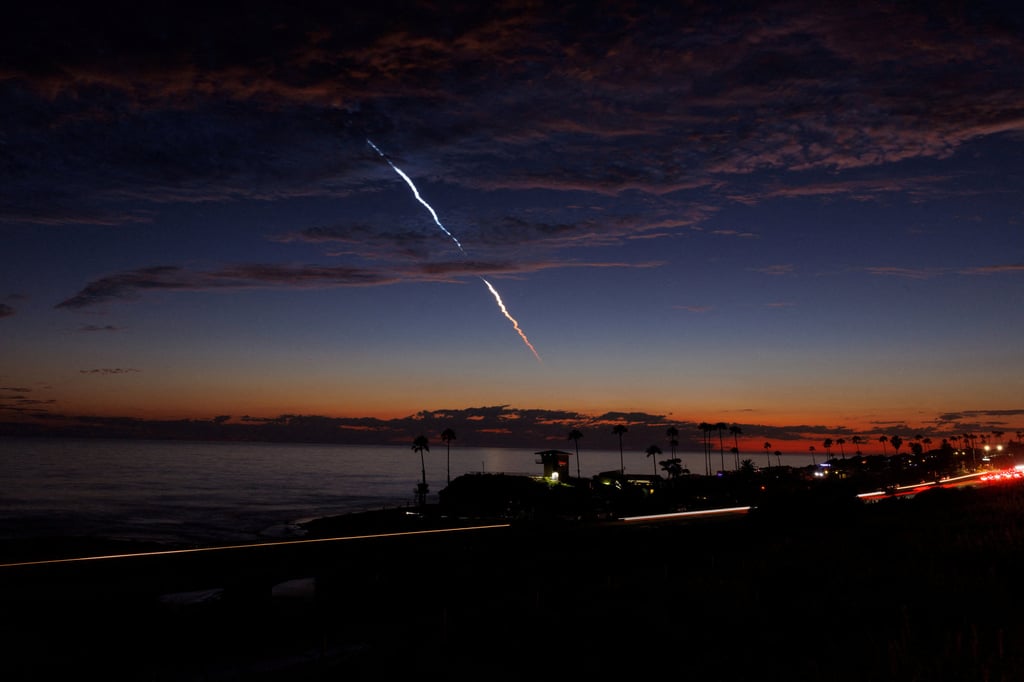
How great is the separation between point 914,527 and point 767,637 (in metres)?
19.2

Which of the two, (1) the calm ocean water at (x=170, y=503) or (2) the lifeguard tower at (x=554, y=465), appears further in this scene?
(2) the lifeguard tower at (x=554, y=465)

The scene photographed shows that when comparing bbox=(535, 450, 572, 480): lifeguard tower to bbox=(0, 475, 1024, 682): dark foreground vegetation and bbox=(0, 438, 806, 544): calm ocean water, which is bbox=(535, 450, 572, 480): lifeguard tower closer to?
bbox=(0, 438, 806, 544): calm ocean water

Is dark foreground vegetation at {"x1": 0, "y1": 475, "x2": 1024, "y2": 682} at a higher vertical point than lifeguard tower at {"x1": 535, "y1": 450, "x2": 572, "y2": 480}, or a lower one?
higher

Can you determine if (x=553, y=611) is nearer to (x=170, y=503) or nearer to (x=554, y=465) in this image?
(x=554, y=465)

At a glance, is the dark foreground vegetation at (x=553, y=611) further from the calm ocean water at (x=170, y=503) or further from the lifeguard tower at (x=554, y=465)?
the lifeguard tower at (x=554, y=465)

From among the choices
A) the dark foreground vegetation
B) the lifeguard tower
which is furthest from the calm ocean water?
the dark foreground vegetation

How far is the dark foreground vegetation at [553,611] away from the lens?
1041 cm

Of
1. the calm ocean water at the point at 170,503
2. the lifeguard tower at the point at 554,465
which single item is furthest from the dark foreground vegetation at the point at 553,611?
the lifeguard tower at the point at 554,465

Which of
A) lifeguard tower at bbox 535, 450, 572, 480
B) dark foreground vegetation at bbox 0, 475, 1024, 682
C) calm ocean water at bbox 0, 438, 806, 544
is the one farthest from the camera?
lifeguard tower at bbox 535, 450, 572, 480

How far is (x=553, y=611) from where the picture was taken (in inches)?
555

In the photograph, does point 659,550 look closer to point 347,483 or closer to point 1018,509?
point 1018,509

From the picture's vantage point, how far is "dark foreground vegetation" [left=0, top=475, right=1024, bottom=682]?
10414 millimetres

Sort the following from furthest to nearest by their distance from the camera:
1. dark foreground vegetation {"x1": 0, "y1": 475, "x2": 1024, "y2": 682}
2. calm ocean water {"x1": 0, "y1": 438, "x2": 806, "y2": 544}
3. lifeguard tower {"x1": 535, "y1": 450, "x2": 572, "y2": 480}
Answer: lifeguard tower {"x1": 535, "y1": 450, "x2": 572, "y2": 480} < calm ocean water {"x1": 0, "y1": 438, "x2": 806, "y2": 544} < dark foreground vegetation {"x1": 0, "y1": 475, "x2": 1024, "y2": 682}

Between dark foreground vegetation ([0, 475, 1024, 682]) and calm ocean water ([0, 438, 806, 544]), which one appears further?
calm ocean water ([0, 438, 806, 544])
